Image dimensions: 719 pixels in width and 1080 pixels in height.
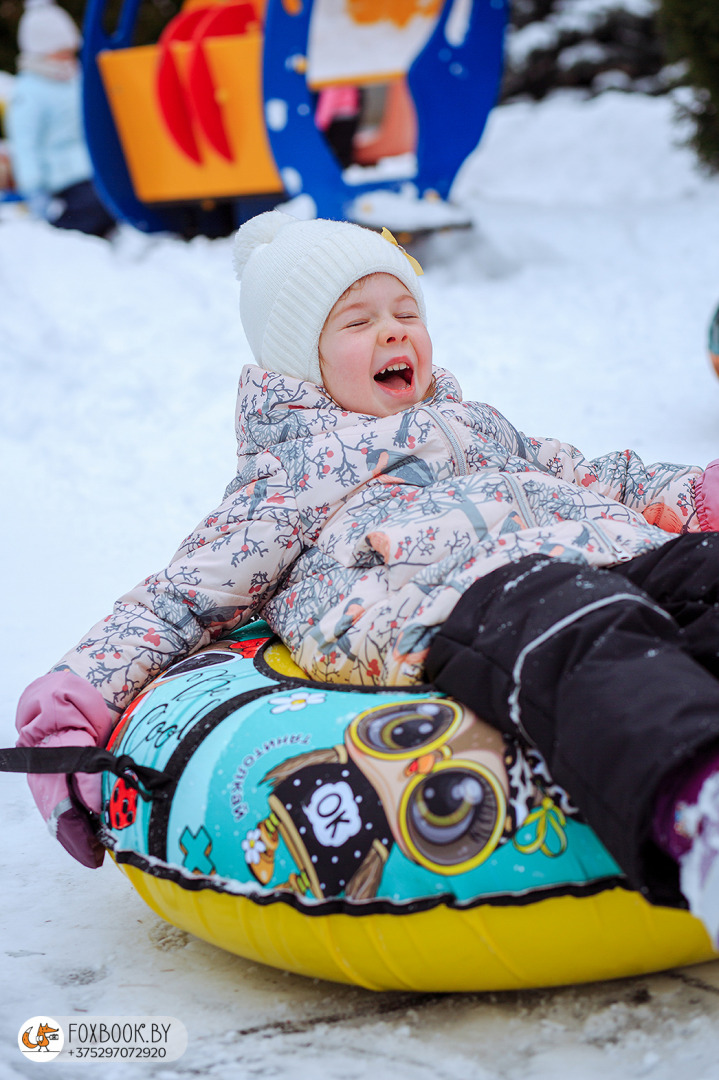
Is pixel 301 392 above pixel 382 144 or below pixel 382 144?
above

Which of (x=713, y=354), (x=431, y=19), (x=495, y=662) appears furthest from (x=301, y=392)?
(x=431, y=19)

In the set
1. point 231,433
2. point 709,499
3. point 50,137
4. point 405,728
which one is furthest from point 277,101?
point 405,728

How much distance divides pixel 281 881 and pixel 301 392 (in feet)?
3.05

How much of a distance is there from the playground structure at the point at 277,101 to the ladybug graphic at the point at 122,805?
4739mm

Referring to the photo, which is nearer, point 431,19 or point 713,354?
point 713,354

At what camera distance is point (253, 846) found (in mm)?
1446

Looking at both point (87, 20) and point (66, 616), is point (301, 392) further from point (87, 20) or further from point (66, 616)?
point (87, 20)

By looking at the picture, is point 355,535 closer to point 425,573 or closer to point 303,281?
point 425,573

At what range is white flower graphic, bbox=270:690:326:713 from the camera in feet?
5.11

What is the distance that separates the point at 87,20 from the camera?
20.5 ft

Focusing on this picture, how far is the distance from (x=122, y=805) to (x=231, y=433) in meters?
2.85

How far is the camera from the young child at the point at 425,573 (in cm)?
120

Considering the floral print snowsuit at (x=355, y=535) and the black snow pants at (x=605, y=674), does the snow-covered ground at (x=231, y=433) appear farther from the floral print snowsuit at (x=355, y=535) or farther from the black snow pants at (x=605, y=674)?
the floral print snowsuit at (x=355, y=535)

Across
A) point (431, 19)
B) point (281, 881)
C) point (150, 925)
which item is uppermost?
point (431, 19)
